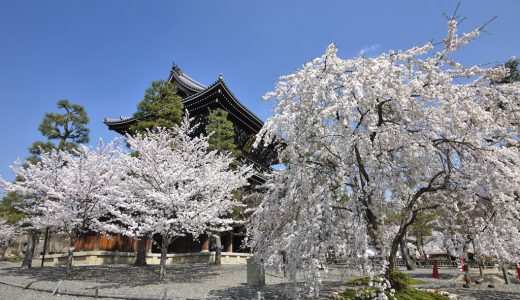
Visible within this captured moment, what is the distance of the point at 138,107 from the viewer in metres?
18.0

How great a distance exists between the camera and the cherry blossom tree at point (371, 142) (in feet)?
20.0

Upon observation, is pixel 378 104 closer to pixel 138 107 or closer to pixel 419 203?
pixel 419 203

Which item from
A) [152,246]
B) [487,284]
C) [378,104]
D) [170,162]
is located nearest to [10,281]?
[170,162]

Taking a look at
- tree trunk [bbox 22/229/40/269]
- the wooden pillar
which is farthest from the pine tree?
the wooden pillar

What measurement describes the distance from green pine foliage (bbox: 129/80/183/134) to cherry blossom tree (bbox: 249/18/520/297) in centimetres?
1138

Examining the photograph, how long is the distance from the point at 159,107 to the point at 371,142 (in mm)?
13709

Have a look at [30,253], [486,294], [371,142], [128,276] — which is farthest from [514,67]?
[30,253]

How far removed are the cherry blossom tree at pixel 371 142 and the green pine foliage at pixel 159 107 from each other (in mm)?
11384

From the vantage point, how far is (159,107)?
56.9ft

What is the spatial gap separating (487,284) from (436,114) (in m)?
11.6

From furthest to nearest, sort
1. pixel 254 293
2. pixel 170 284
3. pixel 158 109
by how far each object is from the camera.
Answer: pixel 158 109 < pixel 170 284 < pixel 254 293

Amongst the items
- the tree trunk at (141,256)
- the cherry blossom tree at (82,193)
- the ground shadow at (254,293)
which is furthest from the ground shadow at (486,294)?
the tree trunk at (141,256)

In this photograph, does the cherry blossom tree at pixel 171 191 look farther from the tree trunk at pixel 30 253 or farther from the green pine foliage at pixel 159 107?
the tree trunk at pixel 30 253

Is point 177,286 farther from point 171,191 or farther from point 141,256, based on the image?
point 141,256
